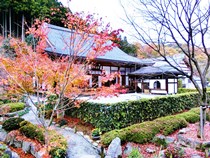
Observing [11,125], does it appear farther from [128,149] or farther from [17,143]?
[128,149]

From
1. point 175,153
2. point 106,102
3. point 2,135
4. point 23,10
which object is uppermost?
point 23,10

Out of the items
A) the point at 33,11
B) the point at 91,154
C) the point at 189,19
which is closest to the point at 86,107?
the point at 91,154

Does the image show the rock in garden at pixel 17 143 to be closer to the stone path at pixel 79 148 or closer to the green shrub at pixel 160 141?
the stone path at pixel 79 148

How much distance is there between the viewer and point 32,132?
19.4ft

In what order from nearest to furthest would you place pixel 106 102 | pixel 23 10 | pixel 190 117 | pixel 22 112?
pixel 106 102 → pixel 190 117 → pixel 22 112 → pixel 23 10

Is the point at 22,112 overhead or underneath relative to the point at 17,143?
overhead

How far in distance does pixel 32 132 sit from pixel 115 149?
278cm

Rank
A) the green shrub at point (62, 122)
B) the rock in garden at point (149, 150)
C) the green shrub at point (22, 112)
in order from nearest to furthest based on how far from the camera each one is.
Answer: the rock in garden at point (149, 150) < the green shrub at point (62, 122) < the green shrub at point (22, 112)

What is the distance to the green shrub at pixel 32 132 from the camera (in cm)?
559

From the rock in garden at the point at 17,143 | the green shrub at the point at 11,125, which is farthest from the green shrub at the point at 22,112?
the rock in garden at the point at 17,143

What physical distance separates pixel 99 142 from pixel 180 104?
5.90 m

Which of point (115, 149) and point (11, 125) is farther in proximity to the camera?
point (11, 125)

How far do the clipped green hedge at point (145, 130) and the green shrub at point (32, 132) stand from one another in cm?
191

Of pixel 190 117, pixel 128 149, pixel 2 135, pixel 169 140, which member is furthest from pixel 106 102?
pixel 2 135
